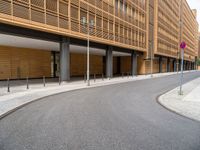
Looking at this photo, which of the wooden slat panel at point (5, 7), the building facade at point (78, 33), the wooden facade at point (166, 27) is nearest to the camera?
the wooden slat panel at point (5, 7)

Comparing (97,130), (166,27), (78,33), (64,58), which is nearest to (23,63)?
(64,58)

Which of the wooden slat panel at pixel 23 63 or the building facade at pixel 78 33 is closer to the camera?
the building facade at pixel 78 33

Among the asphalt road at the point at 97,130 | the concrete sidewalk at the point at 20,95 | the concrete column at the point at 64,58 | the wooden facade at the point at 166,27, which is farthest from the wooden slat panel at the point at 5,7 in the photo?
the wooden facade at the point at 166,27

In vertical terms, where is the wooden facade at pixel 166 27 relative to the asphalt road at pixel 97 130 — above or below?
above

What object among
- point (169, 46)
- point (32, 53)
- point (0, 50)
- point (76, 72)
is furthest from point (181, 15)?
point (0, 50)

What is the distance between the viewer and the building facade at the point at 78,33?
52.2 ft

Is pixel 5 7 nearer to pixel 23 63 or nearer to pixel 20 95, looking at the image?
pixel 20 95

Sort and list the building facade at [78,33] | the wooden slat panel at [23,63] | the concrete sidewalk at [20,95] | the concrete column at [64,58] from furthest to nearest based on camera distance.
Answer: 1. the wooden slat panel at [23,63]
2. the concrete column at [64,58]
3. the building facade at [78,33]
4. the concrete sidewalk at [20,95]

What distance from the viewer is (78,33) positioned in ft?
66.9

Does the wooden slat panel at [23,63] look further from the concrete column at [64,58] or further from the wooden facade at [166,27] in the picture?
the wooden facade at [166,27]

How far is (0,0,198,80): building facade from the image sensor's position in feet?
52.2

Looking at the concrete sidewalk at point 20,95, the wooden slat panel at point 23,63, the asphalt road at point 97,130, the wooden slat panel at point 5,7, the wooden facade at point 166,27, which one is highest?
the wooden facade at point 166,27

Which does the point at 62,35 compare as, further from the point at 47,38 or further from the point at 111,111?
the point at 111,111

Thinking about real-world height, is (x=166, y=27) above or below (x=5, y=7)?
above
